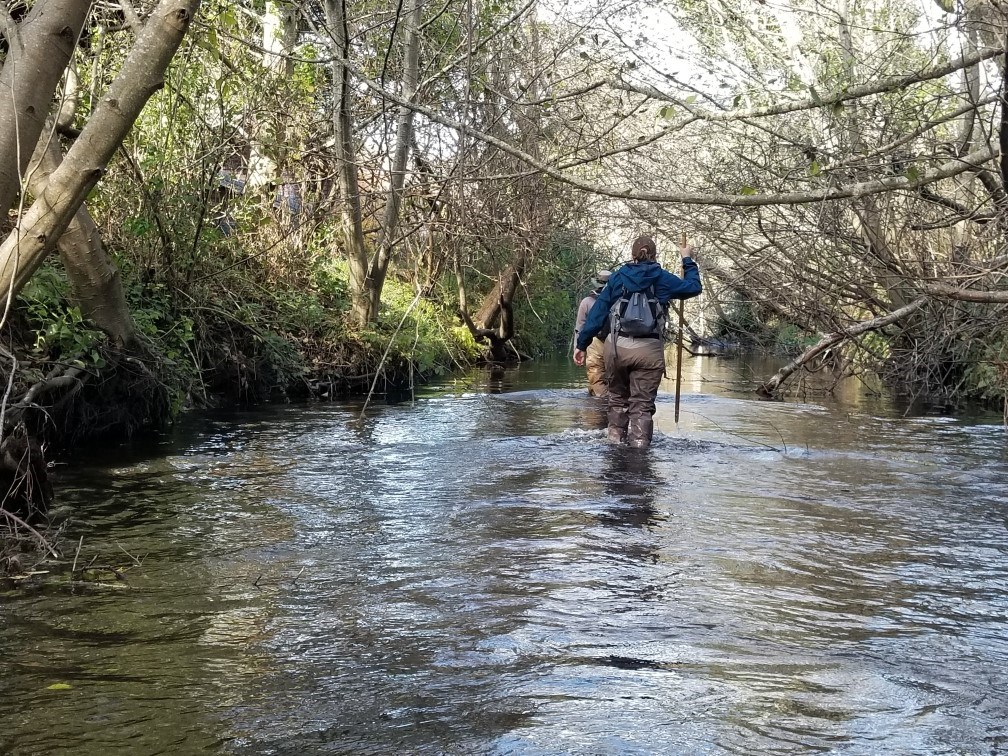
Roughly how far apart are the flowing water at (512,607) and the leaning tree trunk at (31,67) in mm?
2262

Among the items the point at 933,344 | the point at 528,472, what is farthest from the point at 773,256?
the point at 528,472

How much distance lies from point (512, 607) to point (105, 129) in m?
3.17

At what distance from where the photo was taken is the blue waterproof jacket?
1117 cm

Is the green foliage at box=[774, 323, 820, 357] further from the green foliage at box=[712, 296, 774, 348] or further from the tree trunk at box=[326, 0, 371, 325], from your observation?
the tree trunk at box=[326, 0, 371, 325]

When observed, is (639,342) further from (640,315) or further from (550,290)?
(550,290)

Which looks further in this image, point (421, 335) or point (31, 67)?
point (421, 335)

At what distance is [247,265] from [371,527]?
9693 millimetres

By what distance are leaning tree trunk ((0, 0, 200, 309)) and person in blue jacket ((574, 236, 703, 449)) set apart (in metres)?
6.31

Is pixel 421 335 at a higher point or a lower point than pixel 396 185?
lower

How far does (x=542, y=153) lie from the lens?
2073cm

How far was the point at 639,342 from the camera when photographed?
11516 millimetres

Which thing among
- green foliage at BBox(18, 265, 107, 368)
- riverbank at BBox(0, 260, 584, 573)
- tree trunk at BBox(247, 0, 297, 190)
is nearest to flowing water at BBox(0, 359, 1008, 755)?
riverbank at BBox(0, 260, 584, 573)

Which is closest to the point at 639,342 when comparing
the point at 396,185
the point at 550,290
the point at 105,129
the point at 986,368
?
the point at 105,129

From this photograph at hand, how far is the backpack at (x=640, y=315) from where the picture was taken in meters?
11.4
